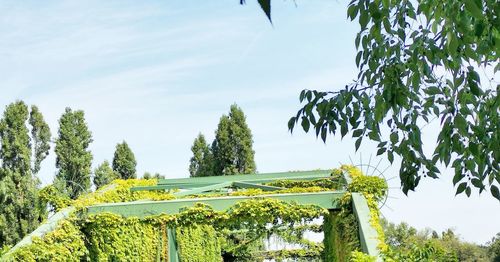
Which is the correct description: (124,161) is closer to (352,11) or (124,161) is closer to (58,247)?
(58,247)

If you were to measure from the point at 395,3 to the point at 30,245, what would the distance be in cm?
508

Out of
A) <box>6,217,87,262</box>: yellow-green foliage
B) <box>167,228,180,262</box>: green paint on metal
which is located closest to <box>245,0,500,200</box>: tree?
<box>6,217,87,262</box>: yellow-green foliage

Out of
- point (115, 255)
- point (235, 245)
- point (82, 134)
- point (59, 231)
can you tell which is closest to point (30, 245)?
point (59, 231)

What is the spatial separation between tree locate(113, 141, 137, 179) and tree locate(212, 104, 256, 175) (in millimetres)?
3040

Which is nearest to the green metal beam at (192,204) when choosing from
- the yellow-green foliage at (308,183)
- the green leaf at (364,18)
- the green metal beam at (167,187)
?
the green metal beam at (167,187)

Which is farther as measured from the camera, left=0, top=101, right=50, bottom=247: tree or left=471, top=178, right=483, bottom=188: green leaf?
left=0, top=101, right=50, bottom=247: tree

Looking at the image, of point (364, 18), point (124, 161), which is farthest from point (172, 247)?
point (124, 161)

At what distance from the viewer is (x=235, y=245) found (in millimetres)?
15453

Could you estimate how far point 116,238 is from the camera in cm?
813

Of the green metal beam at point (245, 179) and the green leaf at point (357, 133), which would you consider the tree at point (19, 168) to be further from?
the green leaf at point (357, 133)

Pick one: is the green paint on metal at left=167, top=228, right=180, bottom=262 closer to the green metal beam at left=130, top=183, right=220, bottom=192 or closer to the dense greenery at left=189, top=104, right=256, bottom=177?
the green metal beam at left=130, top=183, right=220, bottom=192

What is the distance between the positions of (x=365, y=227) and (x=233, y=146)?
15.1 meters

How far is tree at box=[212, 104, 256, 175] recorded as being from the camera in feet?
70.5

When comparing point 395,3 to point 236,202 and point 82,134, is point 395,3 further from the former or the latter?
point 82,134
